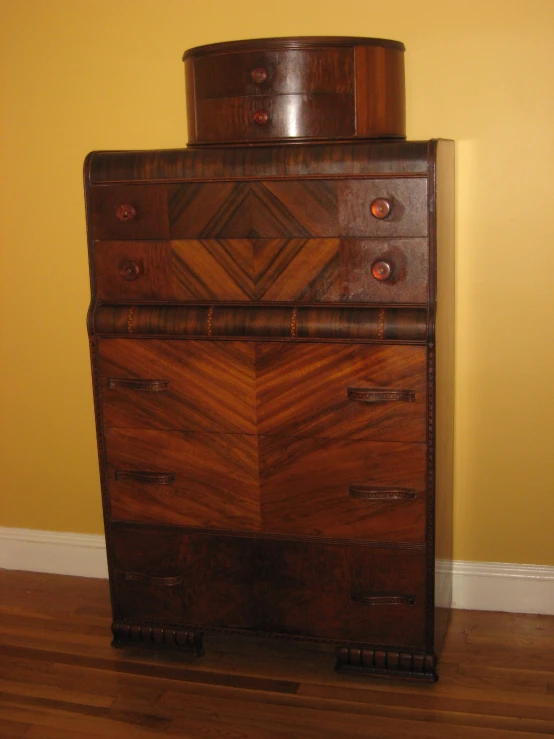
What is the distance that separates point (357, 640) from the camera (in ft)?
8.43

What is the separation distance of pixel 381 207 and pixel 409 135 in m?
0.58

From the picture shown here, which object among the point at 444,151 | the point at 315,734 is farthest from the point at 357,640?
the point at 444,151

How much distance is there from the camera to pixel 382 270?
2312mm

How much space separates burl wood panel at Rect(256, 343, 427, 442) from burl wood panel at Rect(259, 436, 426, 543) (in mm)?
37

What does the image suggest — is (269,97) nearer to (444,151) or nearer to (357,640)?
(444,151)

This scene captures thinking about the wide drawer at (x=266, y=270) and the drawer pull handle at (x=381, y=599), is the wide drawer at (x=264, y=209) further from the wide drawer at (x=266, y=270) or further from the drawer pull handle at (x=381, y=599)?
the drawer pull handle at (x=381, y=599)

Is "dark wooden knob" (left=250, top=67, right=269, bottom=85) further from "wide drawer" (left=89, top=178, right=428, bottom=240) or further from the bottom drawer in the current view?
the bottom drawer

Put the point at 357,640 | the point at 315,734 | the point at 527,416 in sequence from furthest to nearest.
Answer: the point at 527,416, the point at 357,640, the point at 315,734

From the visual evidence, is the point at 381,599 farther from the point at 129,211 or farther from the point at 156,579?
the point at 129,211

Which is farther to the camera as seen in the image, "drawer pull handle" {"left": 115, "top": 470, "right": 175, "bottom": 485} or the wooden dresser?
"drawer pull handle" {"left": 115, "top": 470, "right": 175, "bottom": 485}

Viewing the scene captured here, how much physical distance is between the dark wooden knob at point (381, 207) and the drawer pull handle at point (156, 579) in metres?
1.19

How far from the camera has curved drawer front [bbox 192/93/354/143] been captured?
2371 mm

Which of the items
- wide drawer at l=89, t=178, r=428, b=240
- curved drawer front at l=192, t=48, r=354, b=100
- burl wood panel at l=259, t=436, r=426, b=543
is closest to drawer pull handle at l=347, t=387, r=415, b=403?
burl wood panel at l=259, t=436, r=426, b=543

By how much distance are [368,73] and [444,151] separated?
0.94 ft
